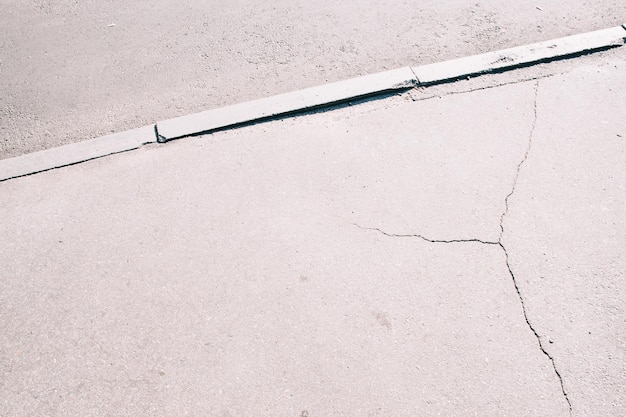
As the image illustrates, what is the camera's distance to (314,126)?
4.58 m

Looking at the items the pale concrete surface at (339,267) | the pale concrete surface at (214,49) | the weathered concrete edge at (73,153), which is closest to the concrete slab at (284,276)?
the pale concrete surface at (339,267)

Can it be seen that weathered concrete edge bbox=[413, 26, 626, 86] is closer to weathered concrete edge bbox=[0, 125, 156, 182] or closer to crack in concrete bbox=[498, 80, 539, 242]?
crack in concrete bbox=[498, 80, 539, 242]

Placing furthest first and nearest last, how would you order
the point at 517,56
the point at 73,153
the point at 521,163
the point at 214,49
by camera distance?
1. the point at 214,49
2. the point at 517,56
3. the point at 73,153
4. the point at 521,163

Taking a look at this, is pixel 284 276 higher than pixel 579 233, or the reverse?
pixel 579 233

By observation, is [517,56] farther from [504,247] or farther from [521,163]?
[504,247]

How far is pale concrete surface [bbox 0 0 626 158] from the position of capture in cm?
490

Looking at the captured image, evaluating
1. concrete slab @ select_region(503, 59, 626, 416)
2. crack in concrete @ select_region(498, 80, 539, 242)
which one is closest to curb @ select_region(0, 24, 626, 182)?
concrete slab @ select_region(503, 59, 626, 416)

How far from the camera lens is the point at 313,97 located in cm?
474

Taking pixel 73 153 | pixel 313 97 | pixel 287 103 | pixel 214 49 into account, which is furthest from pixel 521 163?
pixel 73 153

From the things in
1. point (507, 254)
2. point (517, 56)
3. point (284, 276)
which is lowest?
point (284, 276)

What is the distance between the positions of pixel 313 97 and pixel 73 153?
2470mm

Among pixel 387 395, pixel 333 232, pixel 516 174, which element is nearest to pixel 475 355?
pixel 387 395

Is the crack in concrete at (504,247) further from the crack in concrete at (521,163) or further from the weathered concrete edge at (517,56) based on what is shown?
the weathered concrete edge at (517,56)

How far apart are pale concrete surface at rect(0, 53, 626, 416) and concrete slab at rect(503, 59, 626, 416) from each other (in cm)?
1
